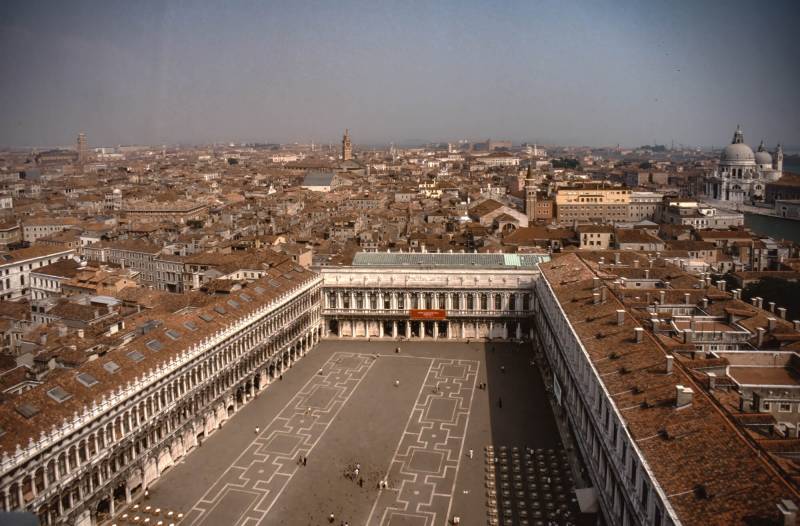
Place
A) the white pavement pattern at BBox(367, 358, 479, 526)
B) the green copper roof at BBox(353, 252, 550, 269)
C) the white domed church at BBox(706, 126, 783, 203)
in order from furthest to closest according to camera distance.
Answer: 1. the white domed church at BBox(706, 126, 783, 203)
2. the green copper roof at BBox(353, 252, 550, 269)
3. the white pavement pattern at BBox(367, 358, 479, 526)

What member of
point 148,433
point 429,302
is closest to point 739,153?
point 429,302

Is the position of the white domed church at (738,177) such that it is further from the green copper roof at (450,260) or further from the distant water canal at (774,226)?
the green copper roof at (450,260)

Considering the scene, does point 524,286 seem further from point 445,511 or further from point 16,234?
point 16,234

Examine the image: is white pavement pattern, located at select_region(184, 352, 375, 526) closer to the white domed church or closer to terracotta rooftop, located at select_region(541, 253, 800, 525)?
terracotta rooftop, located at select_region(541, 253, 800, 525)

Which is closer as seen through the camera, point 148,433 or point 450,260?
point 148,433

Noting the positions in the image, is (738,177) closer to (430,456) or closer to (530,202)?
(530,202)

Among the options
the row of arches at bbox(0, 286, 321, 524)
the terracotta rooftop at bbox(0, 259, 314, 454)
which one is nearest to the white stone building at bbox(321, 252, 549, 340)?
the row of arches at bbox(0, 286, 321, 524)
